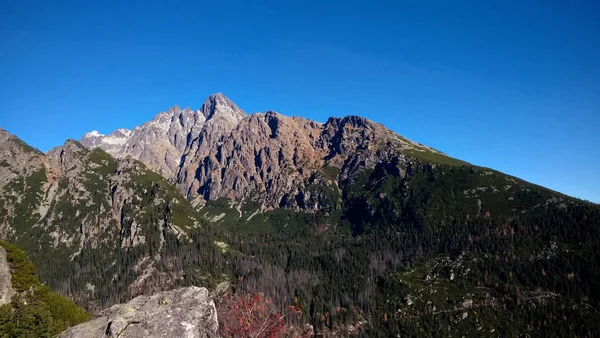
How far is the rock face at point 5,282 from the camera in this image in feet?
162

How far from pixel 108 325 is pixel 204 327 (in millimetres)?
5719

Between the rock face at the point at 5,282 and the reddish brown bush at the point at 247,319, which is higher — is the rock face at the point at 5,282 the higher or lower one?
the lower one

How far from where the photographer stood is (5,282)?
50.9 meters

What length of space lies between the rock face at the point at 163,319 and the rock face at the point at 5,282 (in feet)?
119

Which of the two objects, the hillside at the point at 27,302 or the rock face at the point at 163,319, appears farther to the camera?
the hillside at the point at 27,302

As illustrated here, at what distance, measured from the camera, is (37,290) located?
185 ft

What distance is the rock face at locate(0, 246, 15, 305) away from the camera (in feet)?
162

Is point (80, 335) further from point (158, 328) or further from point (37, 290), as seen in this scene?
point (37, 290)

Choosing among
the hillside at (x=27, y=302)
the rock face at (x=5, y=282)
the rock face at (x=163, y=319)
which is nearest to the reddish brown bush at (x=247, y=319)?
the rock face at (x=163, y=319)

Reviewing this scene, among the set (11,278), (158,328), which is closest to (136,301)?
(158,328)

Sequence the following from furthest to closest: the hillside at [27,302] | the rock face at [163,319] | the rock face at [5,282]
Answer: the rock face at [5,282] < the hillside at [27,302] < the rock face at [163,319]

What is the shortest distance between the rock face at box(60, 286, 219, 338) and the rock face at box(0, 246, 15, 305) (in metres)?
36.2

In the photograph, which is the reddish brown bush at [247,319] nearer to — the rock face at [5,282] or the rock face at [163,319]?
the rock face at [163,319]

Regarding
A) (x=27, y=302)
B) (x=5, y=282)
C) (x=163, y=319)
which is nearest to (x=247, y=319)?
(x=163, y=319)
